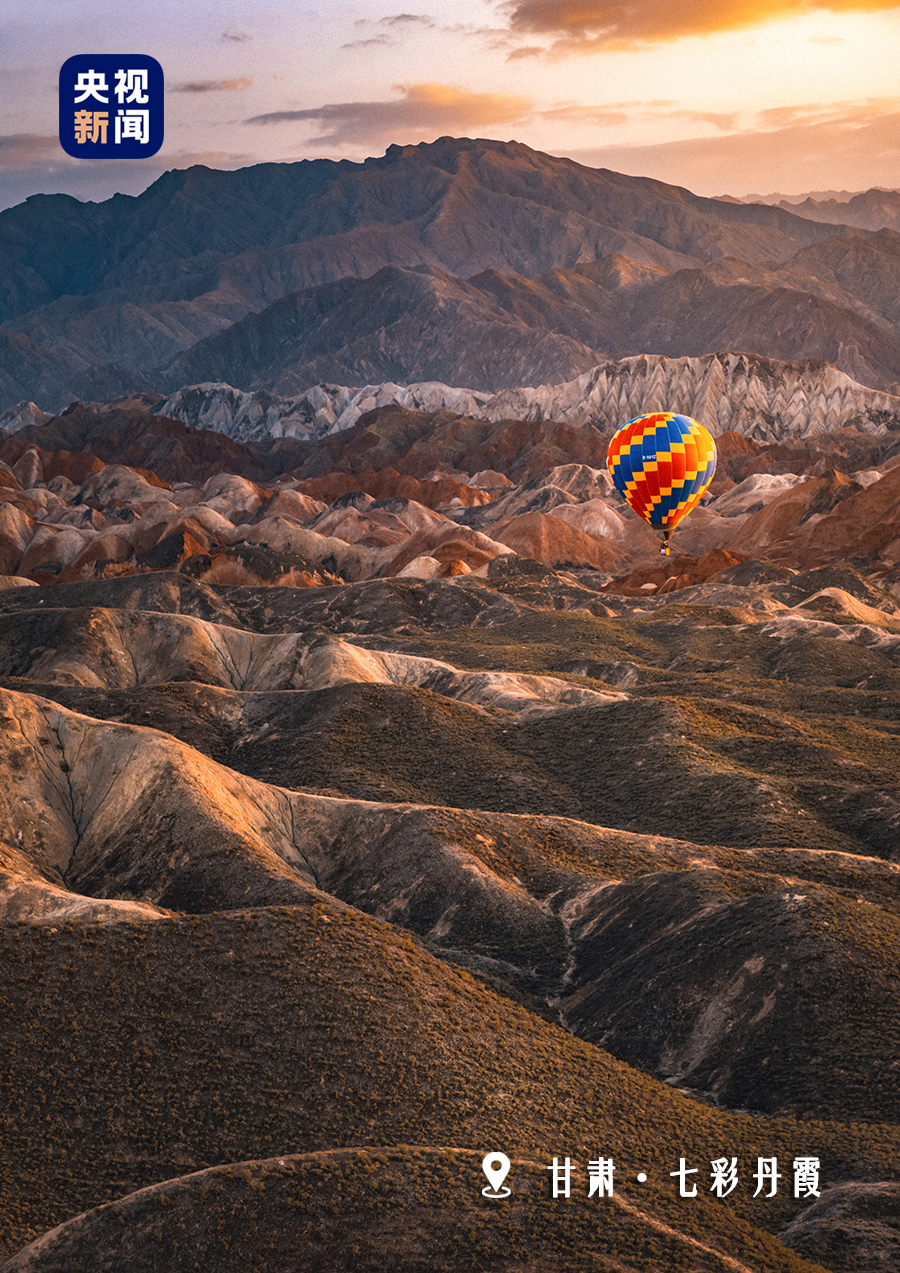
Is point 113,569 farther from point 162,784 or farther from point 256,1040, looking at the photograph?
point 256,1040

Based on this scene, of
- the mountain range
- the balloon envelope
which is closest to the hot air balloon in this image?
the balloon envelope

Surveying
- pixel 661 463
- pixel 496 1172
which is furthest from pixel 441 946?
pixel 661 463

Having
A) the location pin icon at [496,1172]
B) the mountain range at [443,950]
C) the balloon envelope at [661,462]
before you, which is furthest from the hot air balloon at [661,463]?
the location pin icon at [496,1172]

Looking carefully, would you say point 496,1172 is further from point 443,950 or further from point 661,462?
point 661,462

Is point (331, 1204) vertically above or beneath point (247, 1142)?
above

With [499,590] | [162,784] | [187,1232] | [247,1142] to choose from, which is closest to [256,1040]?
[247,1142]

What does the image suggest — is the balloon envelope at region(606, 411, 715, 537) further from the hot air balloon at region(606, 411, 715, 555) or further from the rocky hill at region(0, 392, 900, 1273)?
the rocky hill at region(0, 392, 900, 1273)

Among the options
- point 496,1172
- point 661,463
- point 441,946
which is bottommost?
point 441,946

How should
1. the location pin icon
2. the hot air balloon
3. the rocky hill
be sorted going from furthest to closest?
the hot air balloon → the rocky hill → the location pin icon
